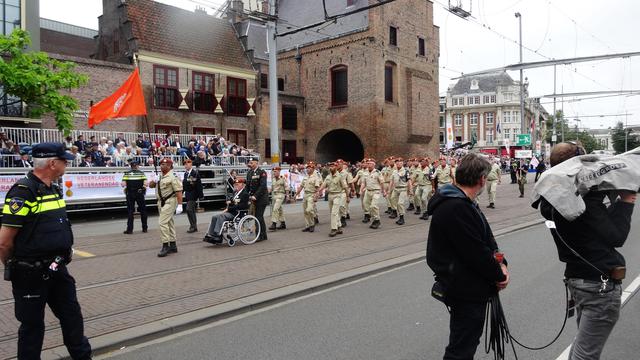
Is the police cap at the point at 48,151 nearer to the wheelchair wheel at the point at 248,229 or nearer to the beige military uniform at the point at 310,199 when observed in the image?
the wheelchair wheel at the point at 248,229

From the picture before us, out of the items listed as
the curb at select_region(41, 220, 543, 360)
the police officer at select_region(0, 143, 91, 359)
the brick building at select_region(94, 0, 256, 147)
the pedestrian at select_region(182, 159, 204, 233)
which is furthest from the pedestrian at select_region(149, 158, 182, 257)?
the brick building at select_region(94, 0, 256, 147)

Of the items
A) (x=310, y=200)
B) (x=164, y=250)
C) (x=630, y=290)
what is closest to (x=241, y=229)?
(x=164, y=250)

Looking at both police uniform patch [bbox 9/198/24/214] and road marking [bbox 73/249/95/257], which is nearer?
police uniform patch [bbox 9/198/24/214]

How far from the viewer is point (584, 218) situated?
313cm

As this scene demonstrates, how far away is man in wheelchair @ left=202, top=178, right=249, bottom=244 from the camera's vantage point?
10.1 m

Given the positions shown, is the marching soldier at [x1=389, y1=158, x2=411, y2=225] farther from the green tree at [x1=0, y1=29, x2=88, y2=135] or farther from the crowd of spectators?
the green tree at [x1=0, y1=29, x2=88, y2=135]

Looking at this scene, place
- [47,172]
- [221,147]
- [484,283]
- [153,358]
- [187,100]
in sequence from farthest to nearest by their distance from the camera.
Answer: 1. [187,100]
2. [221,147]
3. [153,358]
4. [47,172]
5. [484,283]

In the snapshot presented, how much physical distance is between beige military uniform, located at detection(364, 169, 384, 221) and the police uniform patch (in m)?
10.5

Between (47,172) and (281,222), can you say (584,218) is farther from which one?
(281,222)

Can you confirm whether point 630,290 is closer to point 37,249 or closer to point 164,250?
point 37,249

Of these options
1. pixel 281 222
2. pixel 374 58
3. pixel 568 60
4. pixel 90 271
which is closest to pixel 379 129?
pixel 374 58

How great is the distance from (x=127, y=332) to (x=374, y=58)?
27.1 m

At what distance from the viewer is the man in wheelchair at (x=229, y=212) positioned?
10.1 meters

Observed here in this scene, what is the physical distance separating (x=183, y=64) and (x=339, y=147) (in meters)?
13.4
